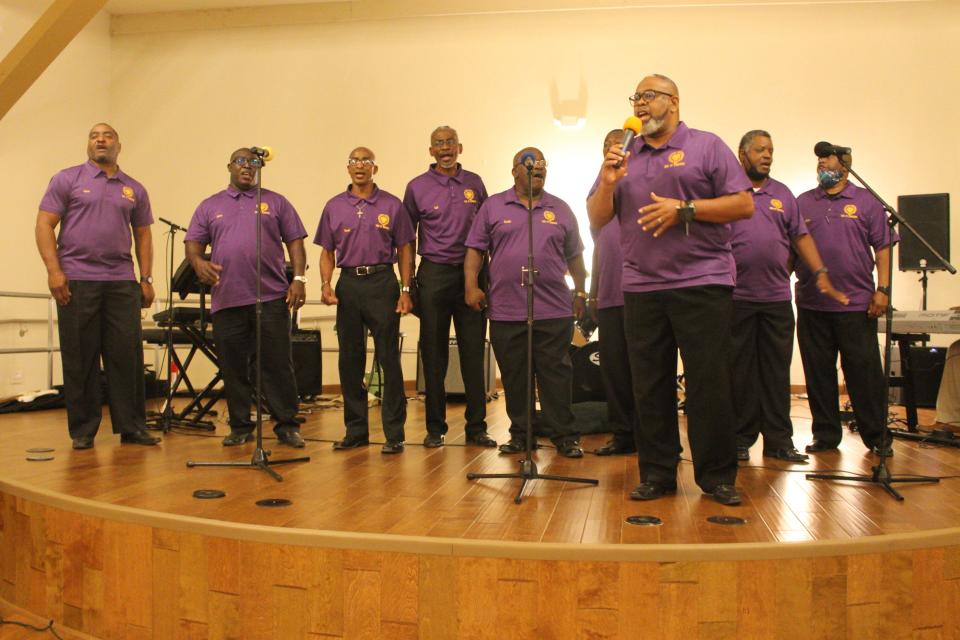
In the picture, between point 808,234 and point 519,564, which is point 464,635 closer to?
point 519,564

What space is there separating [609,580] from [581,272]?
90.3 inches

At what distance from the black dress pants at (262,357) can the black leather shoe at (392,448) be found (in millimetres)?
613

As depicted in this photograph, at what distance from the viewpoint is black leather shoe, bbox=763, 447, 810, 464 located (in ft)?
13.2

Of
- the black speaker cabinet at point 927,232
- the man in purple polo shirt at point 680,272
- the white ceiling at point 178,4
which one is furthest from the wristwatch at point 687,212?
the white ceiling at point 178,4

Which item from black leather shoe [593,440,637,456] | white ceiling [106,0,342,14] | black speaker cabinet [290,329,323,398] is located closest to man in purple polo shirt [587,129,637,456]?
black leather shoe [593,440,637,456]

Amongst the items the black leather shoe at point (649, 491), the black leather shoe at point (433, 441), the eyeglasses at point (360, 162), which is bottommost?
the black leather shoe at point (433, 441)

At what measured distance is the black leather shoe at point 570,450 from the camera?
13.6 feet

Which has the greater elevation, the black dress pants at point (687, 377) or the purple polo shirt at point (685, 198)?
the purple polo shirt at point (685, 198)

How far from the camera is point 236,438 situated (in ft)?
15.0

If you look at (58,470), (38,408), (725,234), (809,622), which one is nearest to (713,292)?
(725,234)

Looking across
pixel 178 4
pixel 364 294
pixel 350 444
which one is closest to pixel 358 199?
pixel 364 294

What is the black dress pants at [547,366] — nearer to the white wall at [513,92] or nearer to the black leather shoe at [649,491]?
the black leather shoe at [649,491]

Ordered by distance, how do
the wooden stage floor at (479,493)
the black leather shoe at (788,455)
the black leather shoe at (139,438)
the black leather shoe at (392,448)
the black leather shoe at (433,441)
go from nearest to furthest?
the wooden stage floor at (479,493)
the black leather shoe at (788,455)
the black leather shoe at (392,448)
the black leather shoe at (433,441)
the black leather shoe at (139,438)

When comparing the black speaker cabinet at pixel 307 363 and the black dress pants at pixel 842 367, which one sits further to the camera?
the black speaker cabinet at pixel 307 363
